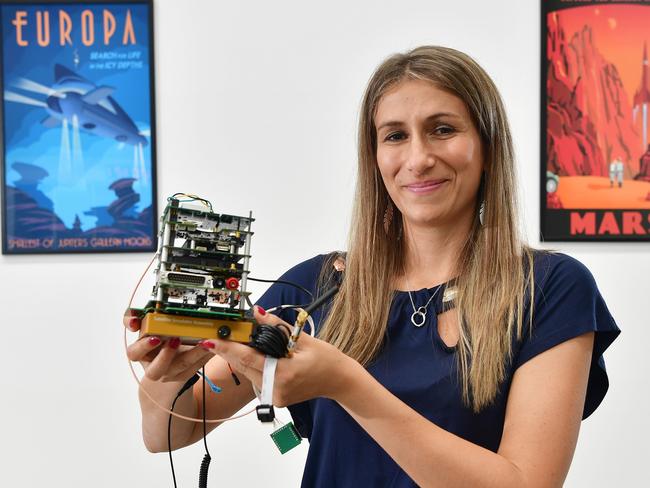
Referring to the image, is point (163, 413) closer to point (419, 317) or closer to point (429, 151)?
point (419, 317)

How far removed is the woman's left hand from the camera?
988 millimetres

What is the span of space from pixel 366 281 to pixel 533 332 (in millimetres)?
332

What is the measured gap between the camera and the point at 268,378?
979 millimetres

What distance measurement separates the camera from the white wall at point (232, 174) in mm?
2324

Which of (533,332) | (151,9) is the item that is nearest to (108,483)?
(151,9)

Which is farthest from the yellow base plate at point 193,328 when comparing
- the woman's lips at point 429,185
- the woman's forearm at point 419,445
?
the woman's lips at point 429,185

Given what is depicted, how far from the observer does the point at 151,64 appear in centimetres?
234

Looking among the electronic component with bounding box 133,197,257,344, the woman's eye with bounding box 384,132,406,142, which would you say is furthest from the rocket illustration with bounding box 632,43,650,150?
the electronic component with bounding box 133,197,257,344

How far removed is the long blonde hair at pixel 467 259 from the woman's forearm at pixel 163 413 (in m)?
0.28

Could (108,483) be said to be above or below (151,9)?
below

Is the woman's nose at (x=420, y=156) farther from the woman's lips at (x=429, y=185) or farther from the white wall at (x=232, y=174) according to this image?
the white wall at (x=232, y=174)

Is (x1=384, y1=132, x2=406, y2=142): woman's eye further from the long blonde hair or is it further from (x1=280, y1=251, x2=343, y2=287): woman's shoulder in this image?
(x1=280, y1=251, x2=343, y2=287): woman's shoulder

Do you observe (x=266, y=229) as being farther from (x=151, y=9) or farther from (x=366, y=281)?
(x=366, y=281)

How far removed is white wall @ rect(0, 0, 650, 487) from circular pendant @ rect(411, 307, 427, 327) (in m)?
1.04
